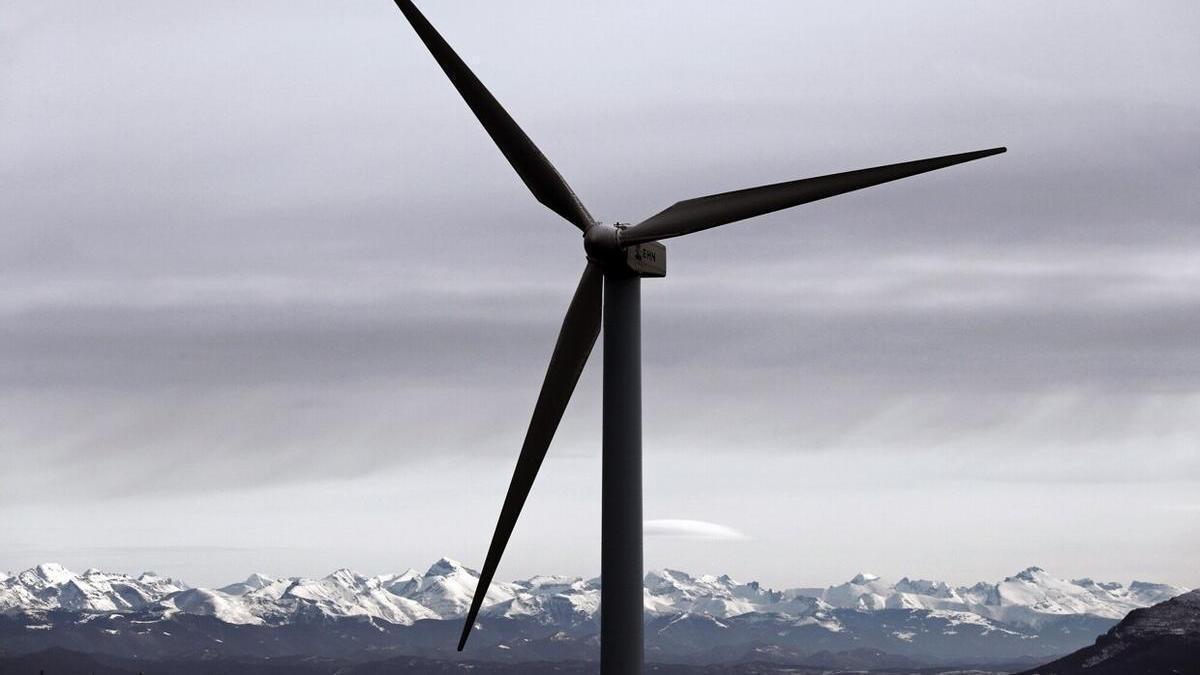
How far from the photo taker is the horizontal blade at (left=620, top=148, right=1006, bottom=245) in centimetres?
4703

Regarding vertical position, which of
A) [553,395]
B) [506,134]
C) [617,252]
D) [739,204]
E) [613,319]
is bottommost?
[553,395]

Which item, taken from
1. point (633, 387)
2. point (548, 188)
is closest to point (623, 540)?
point (633, 387)

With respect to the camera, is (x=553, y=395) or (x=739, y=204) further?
(x=553, y=395)

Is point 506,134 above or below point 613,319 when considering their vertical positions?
above

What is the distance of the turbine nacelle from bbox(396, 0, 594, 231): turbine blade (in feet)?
5.71

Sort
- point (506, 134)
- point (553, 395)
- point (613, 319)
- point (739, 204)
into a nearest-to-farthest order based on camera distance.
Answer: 1. point (613, 319)
2. point (739, 204)
3. point (553, 395)
4. point (506, 134)

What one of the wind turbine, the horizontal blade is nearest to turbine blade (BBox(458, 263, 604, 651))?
the wind turbine

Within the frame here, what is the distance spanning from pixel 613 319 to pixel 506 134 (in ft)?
29.3

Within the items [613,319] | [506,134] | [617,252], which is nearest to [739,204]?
[617,252]

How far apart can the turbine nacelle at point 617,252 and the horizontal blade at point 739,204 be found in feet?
0.86

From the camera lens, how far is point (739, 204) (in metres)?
49.2

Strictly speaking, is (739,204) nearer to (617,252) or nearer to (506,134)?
(617,252)

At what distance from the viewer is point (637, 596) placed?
45.9 meters

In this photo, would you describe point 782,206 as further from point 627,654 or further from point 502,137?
point 627,654
